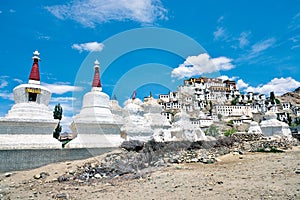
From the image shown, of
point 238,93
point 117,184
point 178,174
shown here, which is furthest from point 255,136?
point 238,93

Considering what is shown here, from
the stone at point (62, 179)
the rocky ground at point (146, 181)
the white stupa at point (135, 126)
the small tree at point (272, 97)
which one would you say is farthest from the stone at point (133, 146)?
the small tree at point (272, 97)

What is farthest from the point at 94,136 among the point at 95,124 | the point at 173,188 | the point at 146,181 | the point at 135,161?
the point at 173,188

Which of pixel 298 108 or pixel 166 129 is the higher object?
pixel 298 108

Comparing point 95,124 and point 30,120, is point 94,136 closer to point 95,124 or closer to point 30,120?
point 95,124

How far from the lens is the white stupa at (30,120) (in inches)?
517

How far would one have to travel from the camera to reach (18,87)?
49.4ft

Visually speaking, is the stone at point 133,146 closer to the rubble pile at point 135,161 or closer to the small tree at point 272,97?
the rubble pile at point 135,161

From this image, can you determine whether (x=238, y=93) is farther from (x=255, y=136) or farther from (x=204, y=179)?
(x=204, y=179)

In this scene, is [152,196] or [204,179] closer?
[152,196]

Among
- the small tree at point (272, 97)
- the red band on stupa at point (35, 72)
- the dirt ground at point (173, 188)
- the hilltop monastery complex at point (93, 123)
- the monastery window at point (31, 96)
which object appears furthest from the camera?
the small tree at point (272, 97)

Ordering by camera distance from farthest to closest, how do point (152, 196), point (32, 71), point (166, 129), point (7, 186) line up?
1. point (166, 129)
2. point (32, 71)
3. point (7, 186)
4. point (152, 196)

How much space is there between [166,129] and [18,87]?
55.4ft

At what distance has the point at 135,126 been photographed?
2183cm

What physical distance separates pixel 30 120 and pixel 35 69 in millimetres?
4464
